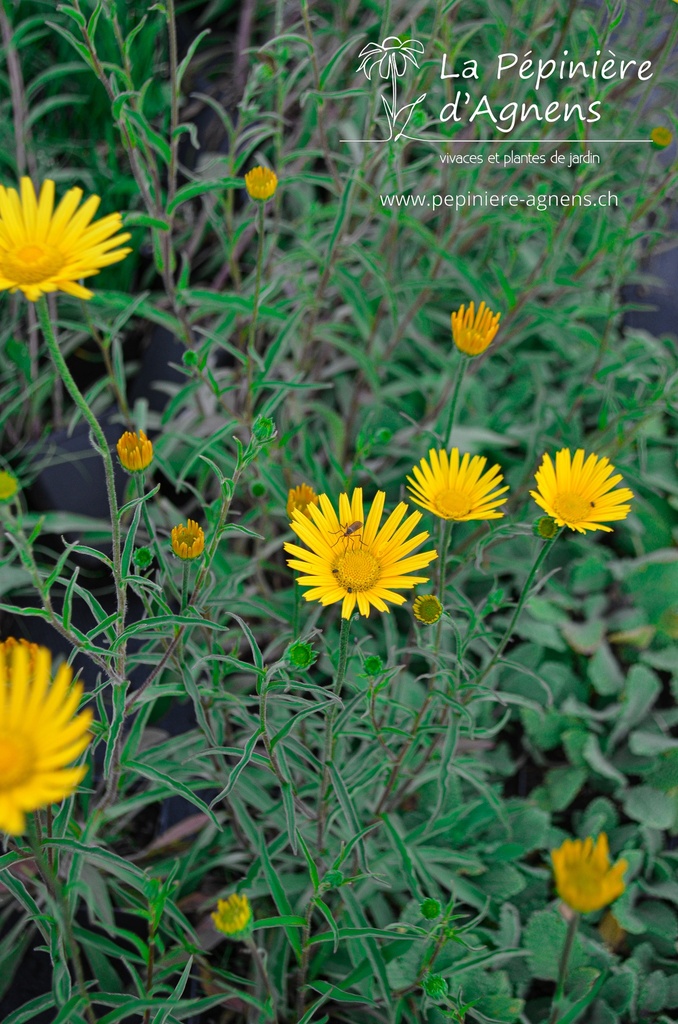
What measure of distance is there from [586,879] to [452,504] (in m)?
0.39

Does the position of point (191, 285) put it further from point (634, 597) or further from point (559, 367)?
point (634, 597)

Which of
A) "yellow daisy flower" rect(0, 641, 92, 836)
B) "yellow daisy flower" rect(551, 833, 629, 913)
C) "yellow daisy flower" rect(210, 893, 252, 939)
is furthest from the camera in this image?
"yellow daisy flower" rect(210, 893, 252, 939)

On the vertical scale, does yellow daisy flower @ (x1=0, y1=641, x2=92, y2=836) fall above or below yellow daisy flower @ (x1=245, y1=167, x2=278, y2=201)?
below

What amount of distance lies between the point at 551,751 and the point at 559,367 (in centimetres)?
99

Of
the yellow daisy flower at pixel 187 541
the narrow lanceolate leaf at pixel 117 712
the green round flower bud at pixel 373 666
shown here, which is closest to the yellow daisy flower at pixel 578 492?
the green round flower bud at pixel 373 666

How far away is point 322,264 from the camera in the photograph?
1.30m

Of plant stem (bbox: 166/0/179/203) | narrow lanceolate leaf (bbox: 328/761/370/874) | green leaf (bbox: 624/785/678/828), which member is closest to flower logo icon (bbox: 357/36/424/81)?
plant stem (bbox: 166/0/179/203)

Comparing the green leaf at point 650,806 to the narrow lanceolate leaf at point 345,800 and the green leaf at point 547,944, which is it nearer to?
the green leaf at point 547,944

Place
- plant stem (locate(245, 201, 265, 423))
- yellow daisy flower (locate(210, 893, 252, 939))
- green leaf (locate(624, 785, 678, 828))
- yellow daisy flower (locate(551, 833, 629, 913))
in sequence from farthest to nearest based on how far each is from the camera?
green leaf (locate(624, 785, 678, 828)) → plant stem (locate(245, 201, 265, 423)) → yellow daisy flower (locate(210, 893, 252, 939)) → yellow daisy flower (locate(551, 833, 629, 913))

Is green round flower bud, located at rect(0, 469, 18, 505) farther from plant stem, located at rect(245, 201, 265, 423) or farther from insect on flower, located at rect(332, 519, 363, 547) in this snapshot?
plant stem, located at rect(245, 201, 265, 423)

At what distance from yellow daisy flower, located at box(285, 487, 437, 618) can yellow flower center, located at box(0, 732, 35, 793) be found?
281 mm

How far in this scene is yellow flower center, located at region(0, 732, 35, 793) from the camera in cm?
50

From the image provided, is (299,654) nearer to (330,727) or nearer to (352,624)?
(330,727)

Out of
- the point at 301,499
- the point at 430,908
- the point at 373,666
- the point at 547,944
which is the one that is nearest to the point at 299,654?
the point at 373,666
